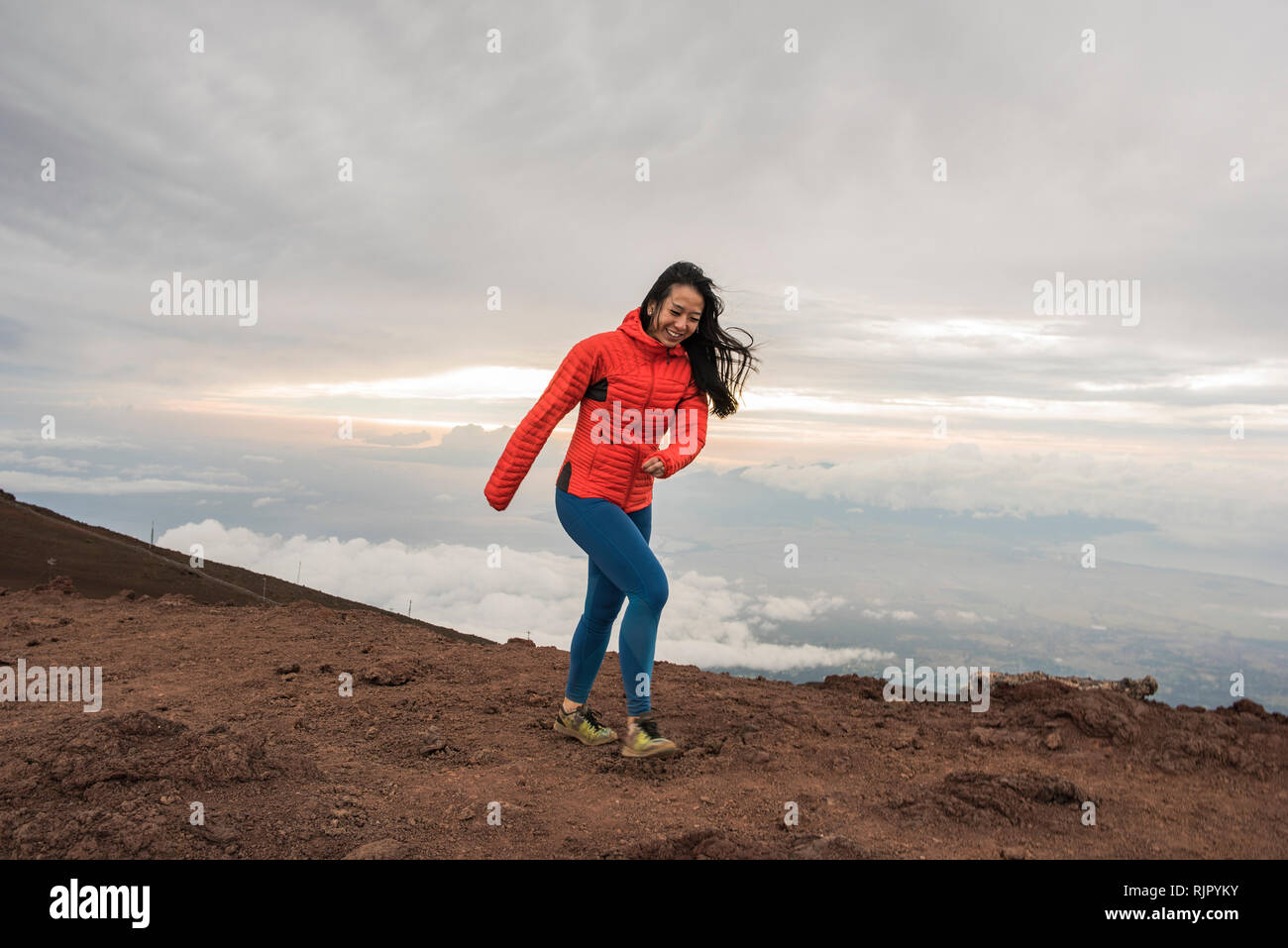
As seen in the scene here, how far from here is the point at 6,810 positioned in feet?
11.4

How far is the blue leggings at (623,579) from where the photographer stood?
467cm

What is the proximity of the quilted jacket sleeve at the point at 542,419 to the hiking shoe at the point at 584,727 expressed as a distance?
1488 millimetres

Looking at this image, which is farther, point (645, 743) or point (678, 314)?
point (645, 743)

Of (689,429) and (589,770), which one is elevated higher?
(689,429)

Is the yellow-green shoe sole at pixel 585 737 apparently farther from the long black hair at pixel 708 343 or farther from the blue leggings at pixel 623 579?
the long black hair at pixel 708 343

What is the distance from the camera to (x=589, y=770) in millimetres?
4676

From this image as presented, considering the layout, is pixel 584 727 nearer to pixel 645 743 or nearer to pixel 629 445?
pixel 645 743

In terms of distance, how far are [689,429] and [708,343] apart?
58cm

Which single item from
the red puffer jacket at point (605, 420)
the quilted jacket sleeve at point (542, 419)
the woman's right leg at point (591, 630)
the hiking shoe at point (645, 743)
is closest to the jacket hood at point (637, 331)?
the red puffer jacket at point (605, 420)

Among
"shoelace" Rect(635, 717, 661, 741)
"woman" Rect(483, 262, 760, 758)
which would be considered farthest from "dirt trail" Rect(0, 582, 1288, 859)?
"woman" Rect(483, 262, 760, 758)

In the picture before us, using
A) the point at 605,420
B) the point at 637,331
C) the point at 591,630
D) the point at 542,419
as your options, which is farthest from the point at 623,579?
the point at 637,331

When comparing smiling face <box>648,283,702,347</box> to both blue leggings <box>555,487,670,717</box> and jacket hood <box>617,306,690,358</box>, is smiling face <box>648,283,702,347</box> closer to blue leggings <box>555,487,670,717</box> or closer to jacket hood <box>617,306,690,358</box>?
jacket hood <box>617,306,690,358</box>
